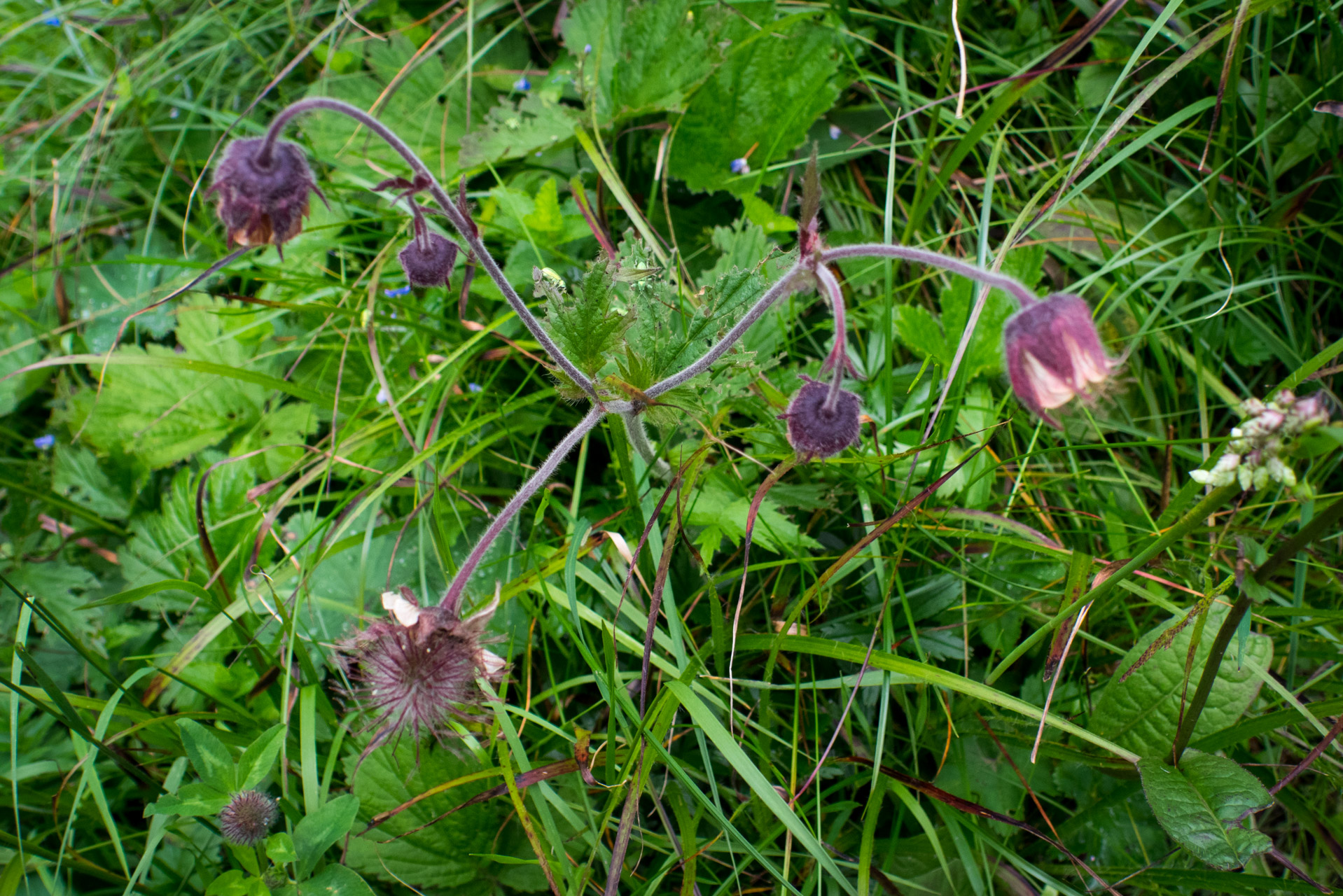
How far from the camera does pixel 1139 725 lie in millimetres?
1789

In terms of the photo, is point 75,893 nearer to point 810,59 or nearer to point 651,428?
point 651,428

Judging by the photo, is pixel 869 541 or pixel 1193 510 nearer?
pixel 1193 510

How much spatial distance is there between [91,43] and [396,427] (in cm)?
264

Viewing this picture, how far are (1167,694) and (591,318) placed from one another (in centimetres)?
155

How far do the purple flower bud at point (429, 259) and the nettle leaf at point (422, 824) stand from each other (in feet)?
3.68

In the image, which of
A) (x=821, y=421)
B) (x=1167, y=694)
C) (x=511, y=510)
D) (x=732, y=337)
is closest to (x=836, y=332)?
(x=821, y=421)

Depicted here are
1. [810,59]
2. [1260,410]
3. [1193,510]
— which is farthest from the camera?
[810,59]

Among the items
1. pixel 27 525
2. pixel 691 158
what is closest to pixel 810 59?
pixel 691 158

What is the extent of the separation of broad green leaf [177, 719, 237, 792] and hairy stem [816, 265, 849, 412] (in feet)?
5.02

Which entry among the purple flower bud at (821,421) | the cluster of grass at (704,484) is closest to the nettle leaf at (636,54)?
the cluster of grass at (704,484)

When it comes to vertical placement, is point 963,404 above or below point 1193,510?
below

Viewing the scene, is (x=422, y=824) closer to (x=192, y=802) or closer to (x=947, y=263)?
(x=192, y=802)

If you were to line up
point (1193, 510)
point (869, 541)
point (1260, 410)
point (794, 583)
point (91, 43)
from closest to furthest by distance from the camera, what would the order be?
point (1260, 410), point (1193, 510), point (869, 541), point (794, 583), point (91, 43)

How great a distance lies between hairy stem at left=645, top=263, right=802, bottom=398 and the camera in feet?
5.00
